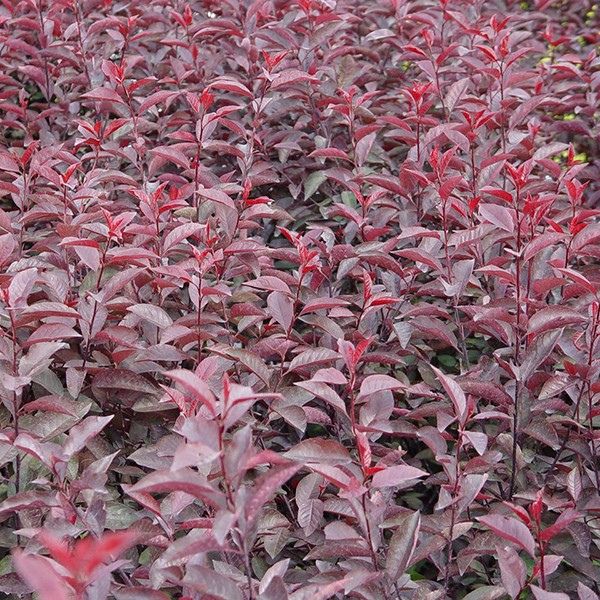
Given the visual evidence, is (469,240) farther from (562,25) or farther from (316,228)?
(562,25)

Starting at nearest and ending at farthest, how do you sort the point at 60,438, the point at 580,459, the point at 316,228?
the point at 60,438
the point at 580,459
the point at 316,228

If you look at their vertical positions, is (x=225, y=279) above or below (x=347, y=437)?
above

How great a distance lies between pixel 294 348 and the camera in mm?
2062

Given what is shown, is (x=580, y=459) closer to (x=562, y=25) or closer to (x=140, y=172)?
(x=140, y=172)

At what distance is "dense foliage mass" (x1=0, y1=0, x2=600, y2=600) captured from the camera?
1540 millimetres

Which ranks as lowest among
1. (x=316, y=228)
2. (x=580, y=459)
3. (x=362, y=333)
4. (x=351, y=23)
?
(x=580, y=459)

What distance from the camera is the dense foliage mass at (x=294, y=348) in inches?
60.6

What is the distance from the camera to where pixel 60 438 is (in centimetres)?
182

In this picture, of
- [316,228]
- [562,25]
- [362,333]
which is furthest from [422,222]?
[562,25]

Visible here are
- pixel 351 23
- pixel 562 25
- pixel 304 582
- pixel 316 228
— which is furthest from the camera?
pixel 562 25

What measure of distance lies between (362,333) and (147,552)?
2.55 feet

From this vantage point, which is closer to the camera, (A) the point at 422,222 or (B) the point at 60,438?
(B) the point at 60,438

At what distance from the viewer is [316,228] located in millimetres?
2336

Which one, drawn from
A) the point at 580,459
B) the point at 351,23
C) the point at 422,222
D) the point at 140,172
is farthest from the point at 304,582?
the point at 351,23
